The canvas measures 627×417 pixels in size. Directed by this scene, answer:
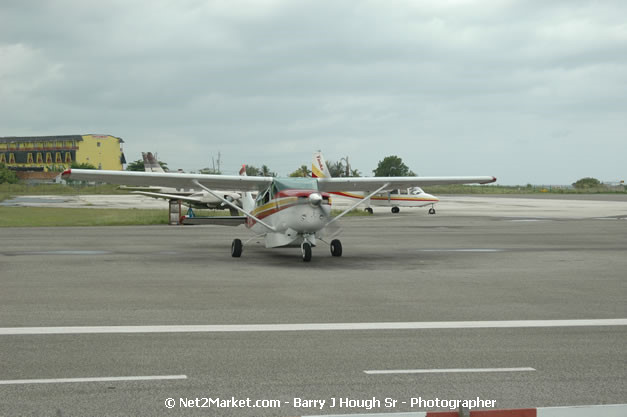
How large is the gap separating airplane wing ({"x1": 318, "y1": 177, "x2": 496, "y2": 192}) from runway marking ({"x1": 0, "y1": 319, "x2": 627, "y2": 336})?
9.89 metres

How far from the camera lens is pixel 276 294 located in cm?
1085

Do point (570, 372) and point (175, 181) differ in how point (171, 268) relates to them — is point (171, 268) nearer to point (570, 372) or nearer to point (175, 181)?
point (175, 181)

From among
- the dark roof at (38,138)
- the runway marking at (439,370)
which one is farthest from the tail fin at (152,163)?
the dark roof at (38,138)

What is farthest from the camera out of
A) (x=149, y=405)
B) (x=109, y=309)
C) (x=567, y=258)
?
(x=567, y=258)

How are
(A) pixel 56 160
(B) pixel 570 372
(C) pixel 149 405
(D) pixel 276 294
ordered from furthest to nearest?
(A) pixel 56 160 → (D) pixel 276 294 → (B) pixel 570 372 → (C) pixel 149 405

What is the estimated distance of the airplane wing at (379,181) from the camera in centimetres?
1852

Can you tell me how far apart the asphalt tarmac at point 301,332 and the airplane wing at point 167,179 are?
2.08 metres

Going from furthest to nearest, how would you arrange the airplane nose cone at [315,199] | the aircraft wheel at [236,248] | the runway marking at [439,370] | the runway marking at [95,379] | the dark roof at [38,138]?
the dark roof at [38,138] → the aircraft wheel at [236,248] → the airplane nose cone at [315,199] → the runway marking at [439,370] → the runway marking at [95,379]

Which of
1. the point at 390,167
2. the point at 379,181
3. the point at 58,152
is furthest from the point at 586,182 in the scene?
the point at 379,181

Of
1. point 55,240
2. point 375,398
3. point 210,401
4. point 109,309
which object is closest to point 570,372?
point 375,398

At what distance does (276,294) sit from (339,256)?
21.9ft

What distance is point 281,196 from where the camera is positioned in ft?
53.5

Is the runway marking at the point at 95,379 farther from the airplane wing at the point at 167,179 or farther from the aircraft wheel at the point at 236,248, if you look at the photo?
the aircraft wheel at the point at 236,248

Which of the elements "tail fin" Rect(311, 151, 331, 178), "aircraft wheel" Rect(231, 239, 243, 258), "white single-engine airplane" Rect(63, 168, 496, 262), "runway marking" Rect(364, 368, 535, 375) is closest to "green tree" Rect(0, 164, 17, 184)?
"tail fin" Rect(311, 151, 331, 178)
